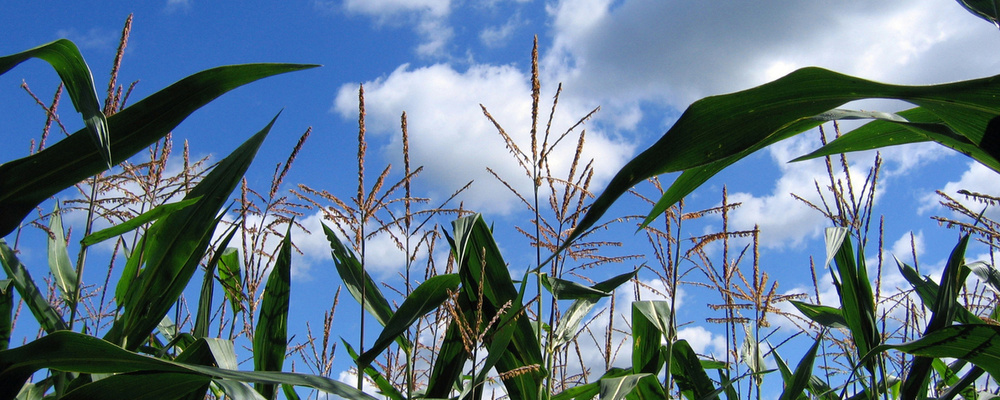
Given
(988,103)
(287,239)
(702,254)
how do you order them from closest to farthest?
(988,103) → (287,239) → (702,254)

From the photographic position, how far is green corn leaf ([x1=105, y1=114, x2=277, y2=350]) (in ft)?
3.84

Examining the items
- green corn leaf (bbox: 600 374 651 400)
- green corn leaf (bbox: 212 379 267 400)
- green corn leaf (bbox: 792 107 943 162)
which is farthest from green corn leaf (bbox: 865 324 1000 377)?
green corn leaf (bbox: 212 379 267 400)

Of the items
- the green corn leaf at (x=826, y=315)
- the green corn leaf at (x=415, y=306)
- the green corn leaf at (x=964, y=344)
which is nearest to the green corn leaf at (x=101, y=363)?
the green corn leaf at (x=415, y=306)

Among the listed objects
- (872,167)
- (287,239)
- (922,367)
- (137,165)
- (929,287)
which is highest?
(137,165)

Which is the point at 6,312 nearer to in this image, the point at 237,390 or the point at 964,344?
the point at 237,390

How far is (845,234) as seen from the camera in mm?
1327

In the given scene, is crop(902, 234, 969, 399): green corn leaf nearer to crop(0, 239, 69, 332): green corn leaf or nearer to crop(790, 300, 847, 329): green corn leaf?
crop(790, 300, 847, 329): green corn leaf

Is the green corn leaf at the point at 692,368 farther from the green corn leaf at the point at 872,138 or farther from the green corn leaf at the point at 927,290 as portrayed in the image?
the green corn leaf at the point at 872,138

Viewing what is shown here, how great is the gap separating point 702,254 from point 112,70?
147cm

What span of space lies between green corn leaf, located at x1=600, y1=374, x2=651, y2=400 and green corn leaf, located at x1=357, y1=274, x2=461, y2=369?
15.2 inches

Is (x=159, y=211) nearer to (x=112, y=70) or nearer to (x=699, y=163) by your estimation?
(x=112, y=70)

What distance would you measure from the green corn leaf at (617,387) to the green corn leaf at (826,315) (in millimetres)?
715

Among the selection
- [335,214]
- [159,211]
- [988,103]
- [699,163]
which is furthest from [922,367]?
[159,211]

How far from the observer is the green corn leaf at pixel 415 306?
1191mm
